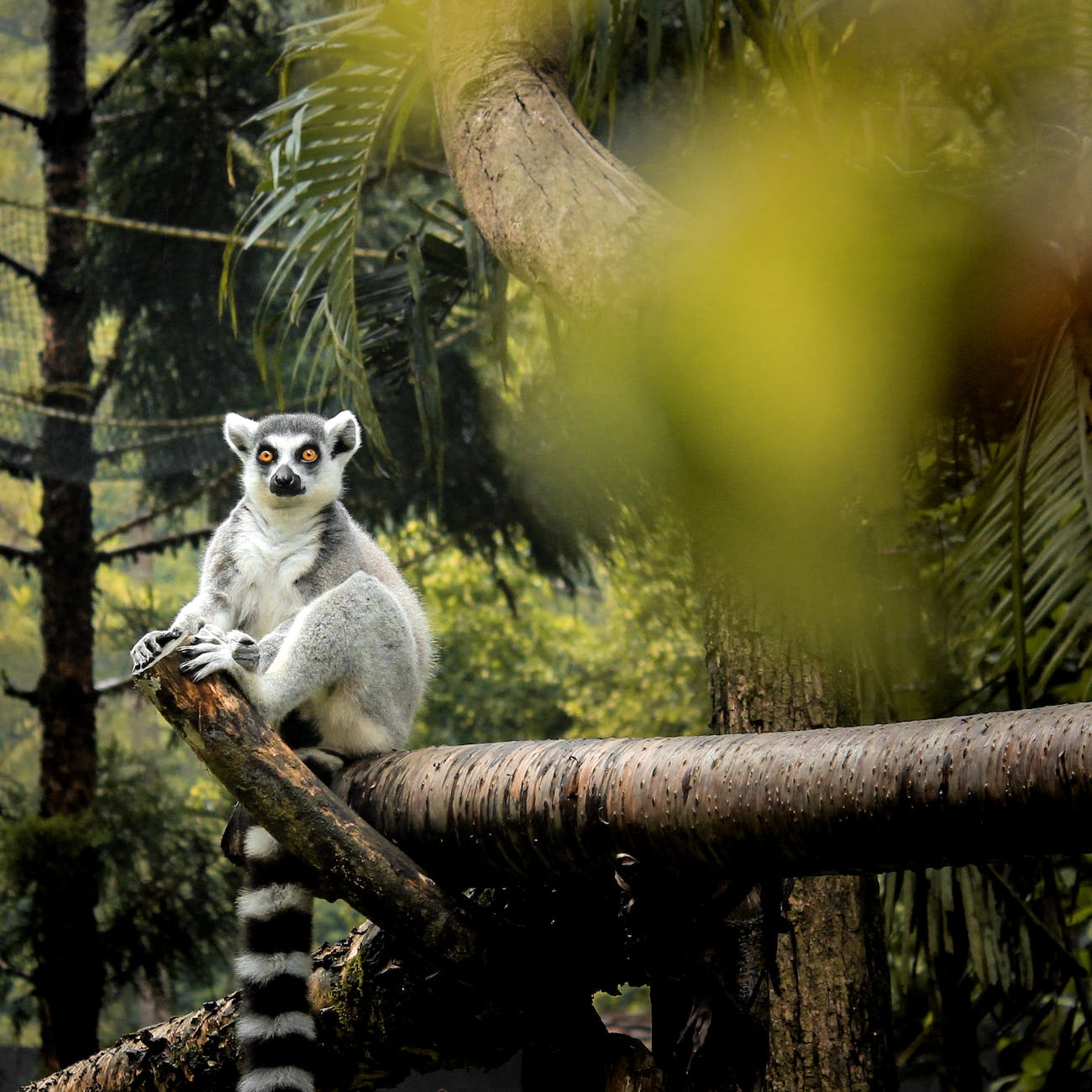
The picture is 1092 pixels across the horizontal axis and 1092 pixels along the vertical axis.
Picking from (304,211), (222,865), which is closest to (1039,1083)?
(304,211)

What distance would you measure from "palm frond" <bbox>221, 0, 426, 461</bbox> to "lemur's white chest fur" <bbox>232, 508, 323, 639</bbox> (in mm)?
676

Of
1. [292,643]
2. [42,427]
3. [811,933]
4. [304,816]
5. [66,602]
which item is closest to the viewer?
[304,816]

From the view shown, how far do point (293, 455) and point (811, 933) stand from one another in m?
1.82

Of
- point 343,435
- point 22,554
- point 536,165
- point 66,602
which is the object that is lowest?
point 343,435

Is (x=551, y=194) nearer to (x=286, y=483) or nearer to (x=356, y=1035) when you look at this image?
(x=286, y=483)

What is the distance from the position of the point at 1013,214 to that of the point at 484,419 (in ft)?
17.6

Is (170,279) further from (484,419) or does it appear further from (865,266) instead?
(865,266)

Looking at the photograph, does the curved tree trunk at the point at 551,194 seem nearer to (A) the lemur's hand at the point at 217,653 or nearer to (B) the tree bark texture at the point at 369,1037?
(B) the tree bark texture at the point at 369,1037

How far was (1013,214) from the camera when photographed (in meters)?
2.99

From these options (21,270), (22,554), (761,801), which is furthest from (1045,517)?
(21,270)

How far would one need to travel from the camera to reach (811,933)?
8.68ft

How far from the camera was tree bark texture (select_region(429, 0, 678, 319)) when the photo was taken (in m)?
3.06

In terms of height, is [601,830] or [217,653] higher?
[217,653]

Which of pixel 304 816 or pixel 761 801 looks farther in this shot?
pixel 304 816
